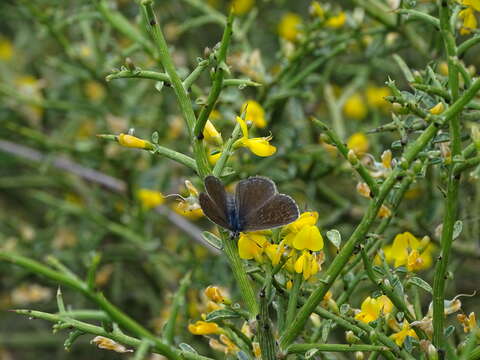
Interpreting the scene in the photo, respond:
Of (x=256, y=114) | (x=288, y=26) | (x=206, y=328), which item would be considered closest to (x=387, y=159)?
(x=206, y=328)

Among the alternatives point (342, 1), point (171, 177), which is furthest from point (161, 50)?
point (342, 1)

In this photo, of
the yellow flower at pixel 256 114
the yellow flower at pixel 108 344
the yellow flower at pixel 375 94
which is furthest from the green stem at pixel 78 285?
the yellow flower at pixel 375 94

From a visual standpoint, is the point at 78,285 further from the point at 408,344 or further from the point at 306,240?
the point at 408,344

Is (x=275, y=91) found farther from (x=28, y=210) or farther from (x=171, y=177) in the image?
(x=28, y=210)

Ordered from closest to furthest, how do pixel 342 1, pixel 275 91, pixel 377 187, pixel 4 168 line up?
pixel 377 187 < pixel 275 91 < pixel 342 1 < pixel 4 168

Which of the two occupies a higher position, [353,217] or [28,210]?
[353,217]

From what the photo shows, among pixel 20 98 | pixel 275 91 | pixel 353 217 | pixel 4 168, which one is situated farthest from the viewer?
pixel 4 168

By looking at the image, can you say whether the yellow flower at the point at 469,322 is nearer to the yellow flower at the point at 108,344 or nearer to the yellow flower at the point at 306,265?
the yellow flower at the point at 306,265
